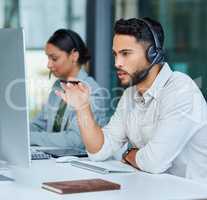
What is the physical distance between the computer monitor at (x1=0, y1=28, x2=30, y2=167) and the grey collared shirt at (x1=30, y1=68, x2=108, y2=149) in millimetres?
1317

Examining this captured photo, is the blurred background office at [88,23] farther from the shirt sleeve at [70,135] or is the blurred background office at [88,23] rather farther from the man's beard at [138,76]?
A: the man's beard at [138,76]

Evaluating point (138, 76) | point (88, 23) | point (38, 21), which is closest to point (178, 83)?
point (138, 76)

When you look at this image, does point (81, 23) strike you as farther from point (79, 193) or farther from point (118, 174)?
point (79, 193)

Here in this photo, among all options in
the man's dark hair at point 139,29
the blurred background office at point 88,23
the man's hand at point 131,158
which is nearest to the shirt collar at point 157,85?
the man's dark hair at point 139,29

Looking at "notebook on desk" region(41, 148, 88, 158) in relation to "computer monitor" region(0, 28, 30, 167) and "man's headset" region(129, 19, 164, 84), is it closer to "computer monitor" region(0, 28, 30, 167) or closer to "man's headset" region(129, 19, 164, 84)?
"man's headset" region(129, 19, 164, 84)

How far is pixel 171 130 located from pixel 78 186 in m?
0.66

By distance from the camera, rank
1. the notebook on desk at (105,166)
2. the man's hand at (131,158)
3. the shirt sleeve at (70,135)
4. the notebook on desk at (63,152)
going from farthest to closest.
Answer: the shirt sleeve at (70,135)
the notebook on desk at (63,152)
the man's hand at (131,158)
the notebook on desk at (105,166)

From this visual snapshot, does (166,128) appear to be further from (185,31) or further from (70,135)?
(185,31)

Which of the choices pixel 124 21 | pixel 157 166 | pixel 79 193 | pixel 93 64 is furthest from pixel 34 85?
pixel 79 193

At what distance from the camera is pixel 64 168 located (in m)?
2.76

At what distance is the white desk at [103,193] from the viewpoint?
85.7 inches

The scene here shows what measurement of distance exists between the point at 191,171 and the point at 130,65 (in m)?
0.59

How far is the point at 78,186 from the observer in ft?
7.39

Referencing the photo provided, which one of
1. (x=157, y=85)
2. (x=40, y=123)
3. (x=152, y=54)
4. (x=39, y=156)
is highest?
(x=152, y=54)
